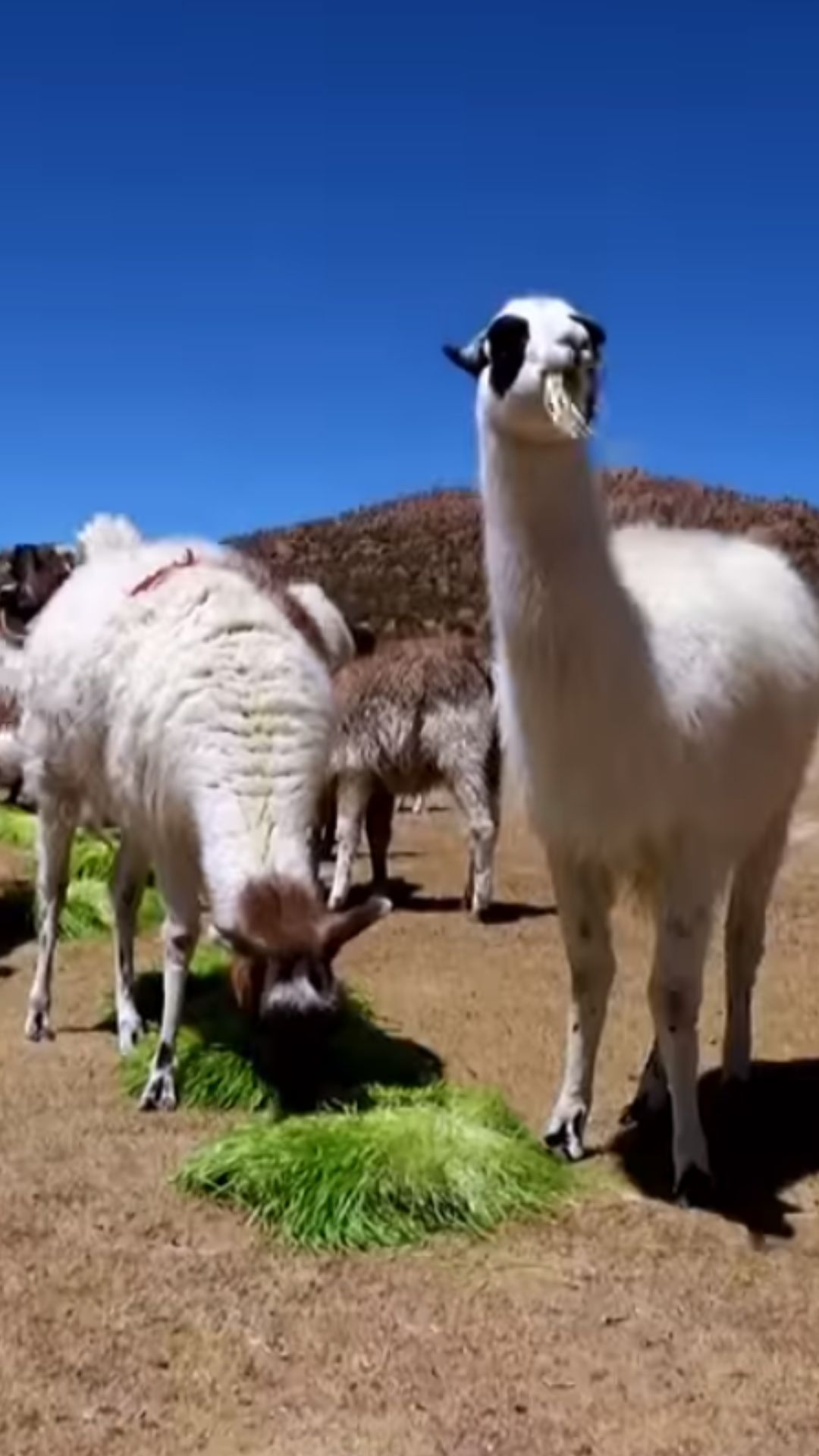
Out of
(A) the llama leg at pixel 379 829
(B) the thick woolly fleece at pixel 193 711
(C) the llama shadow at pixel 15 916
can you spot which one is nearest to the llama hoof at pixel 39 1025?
(B) the thick woolly fleece at pixel 193 711

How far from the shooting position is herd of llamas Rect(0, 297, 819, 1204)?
5.09 m

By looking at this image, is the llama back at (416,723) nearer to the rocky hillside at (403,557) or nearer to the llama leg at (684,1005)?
the llama leg at (684,1005)

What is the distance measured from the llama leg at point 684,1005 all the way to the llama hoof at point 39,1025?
10.6 ft

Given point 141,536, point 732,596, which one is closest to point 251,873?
point 732,596

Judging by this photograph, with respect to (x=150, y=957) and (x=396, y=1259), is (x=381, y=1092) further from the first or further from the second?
(x=150, y=957)

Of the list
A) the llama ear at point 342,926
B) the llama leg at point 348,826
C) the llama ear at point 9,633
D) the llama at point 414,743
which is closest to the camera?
the llama ear at point 342,926

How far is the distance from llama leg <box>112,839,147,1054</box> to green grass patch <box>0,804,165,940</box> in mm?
578

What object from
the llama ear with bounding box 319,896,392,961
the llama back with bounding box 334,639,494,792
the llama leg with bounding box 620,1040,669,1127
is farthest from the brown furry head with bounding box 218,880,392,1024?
the llama back with bounding box 334,639,494,792

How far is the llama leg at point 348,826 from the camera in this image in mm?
10945

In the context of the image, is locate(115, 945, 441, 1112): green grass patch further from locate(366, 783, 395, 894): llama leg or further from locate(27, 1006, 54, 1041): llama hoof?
locate(366, 783, 395, 894): llama leg

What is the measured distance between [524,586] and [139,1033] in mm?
3259

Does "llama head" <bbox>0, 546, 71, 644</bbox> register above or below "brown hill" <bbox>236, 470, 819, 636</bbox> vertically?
below

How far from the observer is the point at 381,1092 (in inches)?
238

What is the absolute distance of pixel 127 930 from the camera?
7.78 metres
